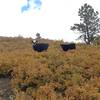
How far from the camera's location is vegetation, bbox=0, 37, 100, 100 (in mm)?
16750

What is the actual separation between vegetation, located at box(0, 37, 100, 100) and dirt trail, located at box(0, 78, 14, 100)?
0.28 metres

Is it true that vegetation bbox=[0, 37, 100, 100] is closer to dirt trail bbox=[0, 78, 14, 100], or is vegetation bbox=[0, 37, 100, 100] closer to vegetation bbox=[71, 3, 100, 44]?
dirt trail bbox=[0, 78, 14, 100]

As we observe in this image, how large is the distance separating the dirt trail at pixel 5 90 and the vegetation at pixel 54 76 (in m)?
0.28

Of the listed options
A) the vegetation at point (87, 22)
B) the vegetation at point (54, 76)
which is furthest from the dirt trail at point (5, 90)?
the vegetation at point (87, 22)

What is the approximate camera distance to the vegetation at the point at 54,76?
16.8 metres

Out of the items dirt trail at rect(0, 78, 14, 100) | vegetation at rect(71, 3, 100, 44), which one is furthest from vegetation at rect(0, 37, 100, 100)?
vegetation at rect(71, 3, 100, 44)

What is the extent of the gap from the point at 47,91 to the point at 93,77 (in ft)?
10.4

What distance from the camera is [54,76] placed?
1881cm

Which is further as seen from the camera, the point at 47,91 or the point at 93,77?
the point at 93,77

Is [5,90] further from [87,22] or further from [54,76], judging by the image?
[87,22]

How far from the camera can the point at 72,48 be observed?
28.8 m

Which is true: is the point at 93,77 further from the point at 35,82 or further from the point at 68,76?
the point at 35,82

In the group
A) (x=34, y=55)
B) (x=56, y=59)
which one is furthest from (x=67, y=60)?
(x=34, y=55)

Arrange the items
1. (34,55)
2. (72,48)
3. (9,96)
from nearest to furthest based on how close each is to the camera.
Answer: (9,96), (34,55), (72,48)
